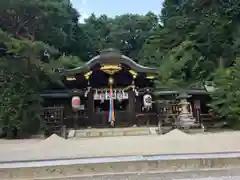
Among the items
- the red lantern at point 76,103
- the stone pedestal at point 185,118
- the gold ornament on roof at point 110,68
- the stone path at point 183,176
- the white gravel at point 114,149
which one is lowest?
the stone path at point 183,176

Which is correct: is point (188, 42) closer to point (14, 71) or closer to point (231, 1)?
point (231, 1)

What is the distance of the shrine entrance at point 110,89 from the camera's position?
38.5 feet

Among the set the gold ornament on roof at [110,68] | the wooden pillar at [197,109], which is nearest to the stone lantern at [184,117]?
the wooden pillar at [197,109]

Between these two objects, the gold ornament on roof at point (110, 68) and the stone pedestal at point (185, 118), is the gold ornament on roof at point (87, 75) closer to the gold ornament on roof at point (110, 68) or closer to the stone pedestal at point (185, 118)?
the gold ornament on roof at point (110, 68)

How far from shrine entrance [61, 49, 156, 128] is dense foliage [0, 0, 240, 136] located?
135 cm

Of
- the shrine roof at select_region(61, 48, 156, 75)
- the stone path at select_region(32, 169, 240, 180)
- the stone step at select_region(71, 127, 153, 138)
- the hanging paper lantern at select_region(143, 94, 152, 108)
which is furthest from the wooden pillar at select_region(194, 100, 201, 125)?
the stone path at select_region(32, 169, 240, 180)

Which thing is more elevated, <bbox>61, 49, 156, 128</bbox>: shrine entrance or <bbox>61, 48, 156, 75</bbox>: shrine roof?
<bbox>61, 48, 156, 75</bbox>: shrine roof

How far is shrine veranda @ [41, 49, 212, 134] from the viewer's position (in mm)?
11672

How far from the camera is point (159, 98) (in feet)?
43.7

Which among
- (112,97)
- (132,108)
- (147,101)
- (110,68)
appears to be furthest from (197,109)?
(110,68)

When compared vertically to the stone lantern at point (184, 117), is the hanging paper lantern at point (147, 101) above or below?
above

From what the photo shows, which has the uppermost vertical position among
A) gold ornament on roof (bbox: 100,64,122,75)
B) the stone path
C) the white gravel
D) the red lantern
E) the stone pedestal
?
gold ornament on roof (bbox: 100,64,122,75)

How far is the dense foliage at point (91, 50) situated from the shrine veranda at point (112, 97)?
3.43ft

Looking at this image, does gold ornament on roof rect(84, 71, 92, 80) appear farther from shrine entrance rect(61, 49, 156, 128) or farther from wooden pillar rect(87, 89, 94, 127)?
wooden pillar rect(87, 89, 94, 127)
